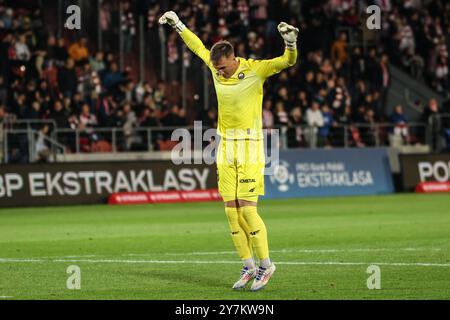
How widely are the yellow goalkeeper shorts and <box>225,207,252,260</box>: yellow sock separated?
0.63 ft

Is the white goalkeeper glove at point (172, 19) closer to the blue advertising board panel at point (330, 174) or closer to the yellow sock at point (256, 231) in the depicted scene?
the yellow sock at point (256, 231)

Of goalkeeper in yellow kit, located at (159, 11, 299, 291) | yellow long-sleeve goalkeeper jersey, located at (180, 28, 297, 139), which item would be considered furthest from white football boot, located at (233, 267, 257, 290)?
yellow long-sleeve goalkeeper jersey, located at (180, 28, 297, 139)

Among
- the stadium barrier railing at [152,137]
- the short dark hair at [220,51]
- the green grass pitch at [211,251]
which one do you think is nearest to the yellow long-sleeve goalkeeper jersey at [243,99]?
the short dark hair at [220,51]

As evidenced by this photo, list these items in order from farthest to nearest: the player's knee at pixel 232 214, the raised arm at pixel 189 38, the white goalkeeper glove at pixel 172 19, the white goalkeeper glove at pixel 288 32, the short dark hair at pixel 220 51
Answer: the white goalkeeper glove at pixel 172 19, the raised arm at pixel 189 38, the player's knee at pixel 232 214, the short dark hair at pixel 220 51, the white goalkeeper glove at pixel 288 32

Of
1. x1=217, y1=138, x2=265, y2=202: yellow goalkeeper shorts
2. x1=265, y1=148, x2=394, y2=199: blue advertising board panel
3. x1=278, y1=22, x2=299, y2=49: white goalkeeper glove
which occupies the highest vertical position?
x1=278, y1=22, x2=299, y2=49: white goalkeeper glove

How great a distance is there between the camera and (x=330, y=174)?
33.7 m

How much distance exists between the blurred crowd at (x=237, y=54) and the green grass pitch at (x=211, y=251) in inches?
175

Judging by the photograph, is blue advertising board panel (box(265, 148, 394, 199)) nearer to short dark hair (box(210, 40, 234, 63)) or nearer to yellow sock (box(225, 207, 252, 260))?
yellow sock (box(225, 207, 252, 260))

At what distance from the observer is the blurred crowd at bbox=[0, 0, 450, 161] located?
32.4 metres

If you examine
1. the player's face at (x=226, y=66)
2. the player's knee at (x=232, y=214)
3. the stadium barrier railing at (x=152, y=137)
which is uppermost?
the player's face at (x=226, y=66)

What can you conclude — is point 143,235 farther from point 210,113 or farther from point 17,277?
point 210,113

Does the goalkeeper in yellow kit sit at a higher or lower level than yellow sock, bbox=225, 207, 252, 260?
higher

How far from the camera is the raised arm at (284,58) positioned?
12602mm
